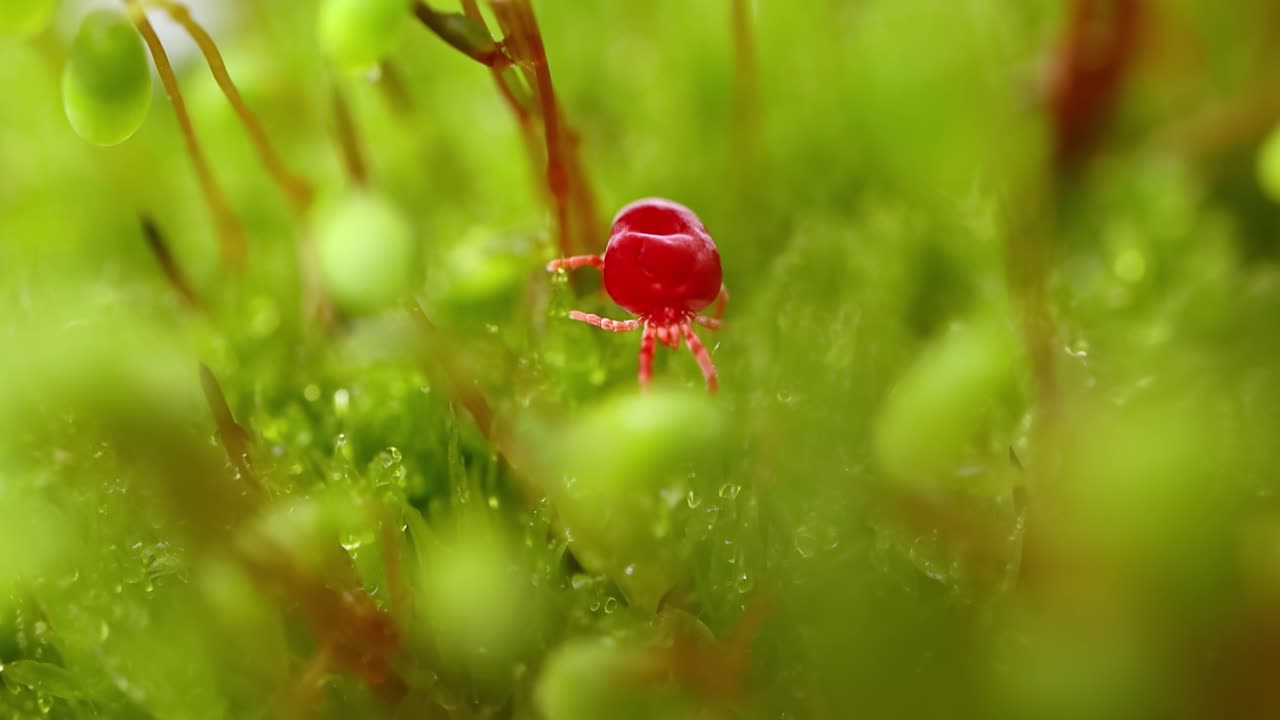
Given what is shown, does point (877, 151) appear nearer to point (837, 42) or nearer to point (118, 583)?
point (837, 42)

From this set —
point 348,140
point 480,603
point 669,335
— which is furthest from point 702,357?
point 348,140

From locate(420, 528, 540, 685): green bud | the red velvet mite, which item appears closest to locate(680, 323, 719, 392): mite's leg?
the red velvet mite

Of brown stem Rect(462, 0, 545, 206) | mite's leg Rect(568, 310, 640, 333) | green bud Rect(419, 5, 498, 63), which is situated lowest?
mite's leg Rect(568, 310, 640, 333)

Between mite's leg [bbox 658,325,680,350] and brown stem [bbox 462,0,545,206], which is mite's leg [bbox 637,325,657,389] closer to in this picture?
mite's leg [bbox 658,325,680,350]

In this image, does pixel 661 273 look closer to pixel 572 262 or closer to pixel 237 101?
pixel 572 262

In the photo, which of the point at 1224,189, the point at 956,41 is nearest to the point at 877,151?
the point at 956,41

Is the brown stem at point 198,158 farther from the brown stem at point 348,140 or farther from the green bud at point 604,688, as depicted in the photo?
the green bud at point 604,688
